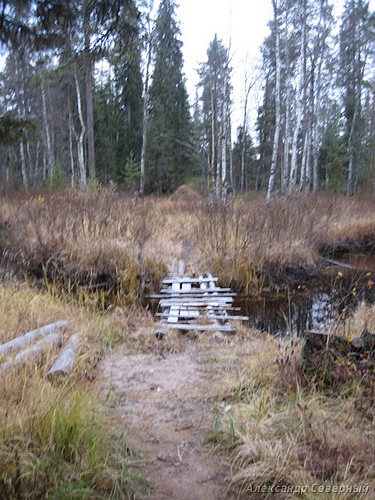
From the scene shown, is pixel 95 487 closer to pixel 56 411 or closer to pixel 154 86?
pixel 56 411

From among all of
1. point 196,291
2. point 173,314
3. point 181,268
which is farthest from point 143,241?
point 173,314

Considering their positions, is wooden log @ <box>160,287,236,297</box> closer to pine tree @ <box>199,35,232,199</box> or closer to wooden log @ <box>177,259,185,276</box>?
wooden log @ <box>177,259,185,276</box>

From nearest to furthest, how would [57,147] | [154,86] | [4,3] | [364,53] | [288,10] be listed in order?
[4,3], [288,10], [364,53], [154,86], [57,147]

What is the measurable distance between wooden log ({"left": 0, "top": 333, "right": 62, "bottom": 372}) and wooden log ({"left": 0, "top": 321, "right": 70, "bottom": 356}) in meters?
0.11

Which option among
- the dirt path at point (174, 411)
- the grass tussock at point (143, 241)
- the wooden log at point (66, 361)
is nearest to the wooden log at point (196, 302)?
the grass tussock at point (143, 241)

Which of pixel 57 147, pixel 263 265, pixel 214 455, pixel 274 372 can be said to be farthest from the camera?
pixel 57 147

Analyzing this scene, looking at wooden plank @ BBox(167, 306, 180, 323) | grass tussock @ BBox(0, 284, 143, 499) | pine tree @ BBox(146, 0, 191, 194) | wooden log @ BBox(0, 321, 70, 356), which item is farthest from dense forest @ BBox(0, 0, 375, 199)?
grass tussock @ BBox(0, 284, 143, 499)

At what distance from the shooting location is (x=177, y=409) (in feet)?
9.77

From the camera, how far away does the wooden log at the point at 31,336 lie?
331 centimetres

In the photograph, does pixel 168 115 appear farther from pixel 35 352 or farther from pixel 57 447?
pixel 57 447

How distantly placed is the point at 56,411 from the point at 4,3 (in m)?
4.11

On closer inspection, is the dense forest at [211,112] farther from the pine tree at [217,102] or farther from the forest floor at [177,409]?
the forest floor at [177,409]

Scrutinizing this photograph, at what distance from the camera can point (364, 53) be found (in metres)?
20.1

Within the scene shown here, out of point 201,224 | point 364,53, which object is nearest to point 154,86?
point 364,53
